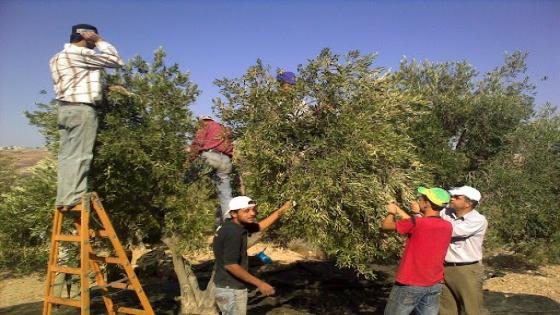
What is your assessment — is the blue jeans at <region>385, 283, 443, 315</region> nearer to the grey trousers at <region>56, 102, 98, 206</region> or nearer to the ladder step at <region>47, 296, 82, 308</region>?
the ladder step at <region>47, 296, 82, 308</region>

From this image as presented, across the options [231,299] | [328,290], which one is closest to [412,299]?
[231,299]

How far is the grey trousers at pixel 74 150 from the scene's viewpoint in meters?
6.22

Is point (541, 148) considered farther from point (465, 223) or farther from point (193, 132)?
point (193, 132)

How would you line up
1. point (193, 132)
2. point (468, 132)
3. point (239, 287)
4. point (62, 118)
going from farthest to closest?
point (468, 132)
point (193, 132)
point (62, 118)
point (239, 287)

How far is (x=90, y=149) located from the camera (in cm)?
644

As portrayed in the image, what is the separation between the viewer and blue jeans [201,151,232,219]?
851 centimetres

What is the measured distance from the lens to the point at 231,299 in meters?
5.63

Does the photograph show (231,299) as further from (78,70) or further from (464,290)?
(78,70)

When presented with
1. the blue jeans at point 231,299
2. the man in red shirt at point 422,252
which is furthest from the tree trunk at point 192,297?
the man in red shirt at point 422,252

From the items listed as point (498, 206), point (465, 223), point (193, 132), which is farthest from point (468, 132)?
point (193, 132)

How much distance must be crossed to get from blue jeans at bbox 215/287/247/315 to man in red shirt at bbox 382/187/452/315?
197cm

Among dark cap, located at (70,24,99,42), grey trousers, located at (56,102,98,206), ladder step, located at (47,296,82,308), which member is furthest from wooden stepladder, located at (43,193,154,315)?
dark cap, located at (70,24,99,42)

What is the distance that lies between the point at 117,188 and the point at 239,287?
3.58 meters

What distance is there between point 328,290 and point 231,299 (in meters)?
8.59
